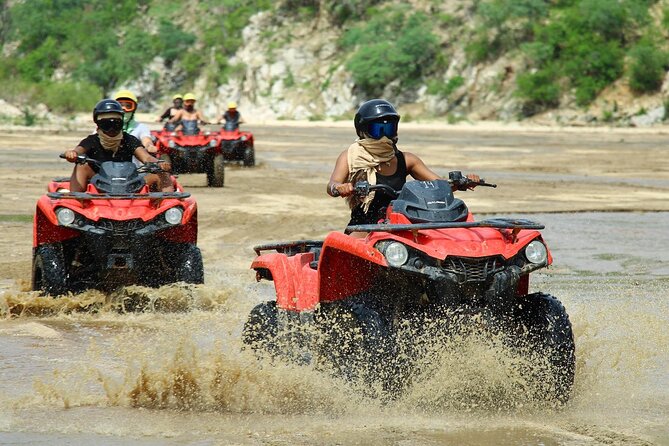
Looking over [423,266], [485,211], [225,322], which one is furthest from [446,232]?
[485,211]

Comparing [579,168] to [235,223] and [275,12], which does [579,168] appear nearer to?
[235,223]

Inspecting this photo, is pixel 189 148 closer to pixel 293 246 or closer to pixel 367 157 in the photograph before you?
pixel 293 246

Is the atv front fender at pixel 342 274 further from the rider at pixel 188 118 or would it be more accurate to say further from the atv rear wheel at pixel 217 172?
the rider at pixel 188 118

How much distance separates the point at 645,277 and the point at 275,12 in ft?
224

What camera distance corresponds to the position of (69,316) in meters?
9.39

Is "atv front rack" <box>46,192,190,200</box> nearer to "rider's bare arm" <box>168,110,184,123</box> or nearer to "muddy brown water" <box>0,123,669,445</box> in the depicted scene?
"muddy brown water" <box>0,123,669,445</box>

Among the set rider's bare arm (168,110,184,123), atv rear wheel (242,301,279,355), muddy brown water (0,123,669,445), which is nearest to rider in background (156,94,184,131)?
rider's bare arm (168,110,184,123)

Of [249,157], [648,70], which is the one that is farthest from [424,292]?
[648,70]

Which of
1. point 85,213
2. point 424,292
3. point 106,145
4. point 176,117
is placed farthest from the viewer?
point 176,117

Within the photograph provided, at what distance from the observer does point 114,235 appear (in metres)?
9.33

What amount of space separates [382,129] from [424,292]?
47.1 inches

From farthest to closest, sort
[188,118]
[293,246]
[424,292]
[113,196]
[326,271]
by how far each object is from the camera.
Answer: [188,118]
[113,196]
[293,246]
[326,271]
[424,292]

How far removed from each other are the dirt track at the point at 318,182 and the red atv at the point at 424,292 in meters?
5.40

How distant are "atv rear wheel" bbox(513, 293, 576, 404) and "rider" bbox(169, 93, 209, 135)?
17.9 meters
